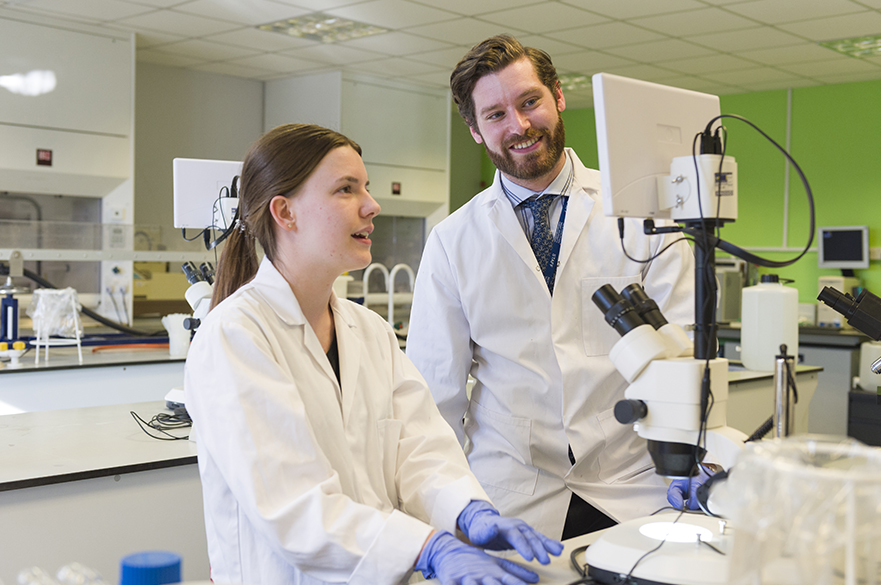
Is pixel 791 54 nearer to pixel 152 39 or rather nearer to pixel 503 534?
pixel 152 39

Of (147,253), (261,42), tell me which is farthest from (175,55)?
(147,253)

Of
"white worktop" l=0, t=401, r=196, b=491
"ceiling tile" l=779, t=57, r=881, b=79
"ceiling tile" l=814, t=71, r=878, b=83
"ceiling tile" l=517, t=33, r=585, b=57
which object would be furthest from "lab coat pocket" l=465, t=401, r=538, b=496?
"ceiling tile" l=814, t=71, r=878, b=83

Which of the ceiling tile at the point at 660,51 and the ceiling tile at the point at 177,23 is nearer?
the ceiling tile at the point at 177,23

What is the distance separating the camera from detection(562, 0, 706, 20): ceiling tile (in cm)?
404

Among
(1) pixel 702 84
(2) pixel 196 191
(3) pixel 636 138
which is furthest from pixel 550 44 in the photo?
(3) pixel 636 138

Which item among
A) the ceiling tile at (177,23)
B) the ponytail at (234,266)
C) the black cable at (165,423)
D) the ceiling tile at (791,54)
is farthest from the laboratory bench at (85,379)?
the ceiling tile at (791,54)

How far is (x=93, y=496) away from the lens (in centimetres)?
181

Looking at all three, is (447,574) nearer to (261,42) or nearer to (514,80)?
(514,80)

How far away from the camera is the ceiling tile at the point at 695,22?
4.20 metres

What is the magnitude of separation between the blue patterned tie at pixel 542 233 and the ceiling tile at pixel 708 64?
154 inches

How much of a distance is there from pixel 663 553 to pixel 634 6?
3.64 metres

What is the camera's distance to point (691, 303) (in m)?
1.62

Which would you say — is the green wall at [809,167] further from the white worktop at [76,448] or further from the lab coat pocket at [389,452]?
the lab coat pocket at [389,452]

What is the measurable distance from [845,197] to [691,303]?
196 inches
